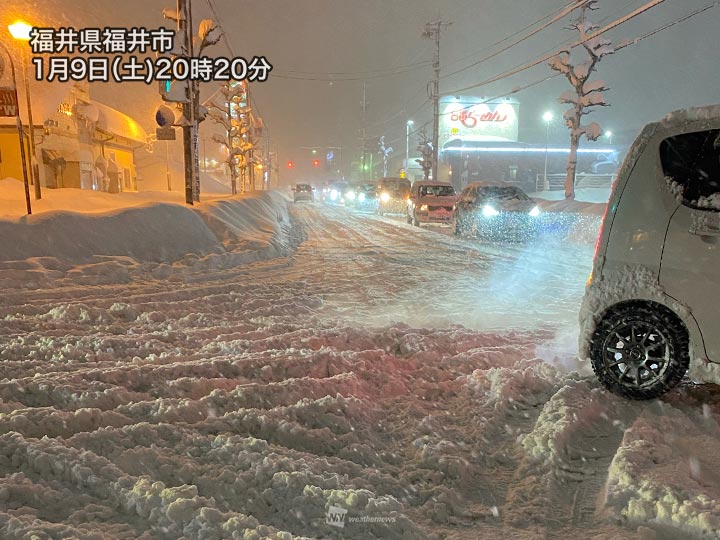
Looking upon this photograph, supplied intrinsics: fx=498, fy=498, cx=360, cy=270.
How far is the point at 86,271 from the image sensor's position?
8148 millimetres

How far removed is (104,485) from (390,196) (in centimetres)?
2723

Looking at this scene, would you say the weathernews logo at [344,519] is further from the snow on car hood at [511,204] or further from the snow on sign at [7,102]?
the snow on car hood at [511,204]

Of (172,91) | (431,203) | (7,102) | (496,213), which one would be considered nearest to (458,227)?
(496,213)

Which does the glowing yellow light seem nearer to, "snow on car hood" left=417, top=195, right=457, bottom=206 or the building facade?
Result: the building facade

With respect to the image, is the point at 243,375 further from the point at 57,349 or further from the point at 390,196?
the point at 390,196

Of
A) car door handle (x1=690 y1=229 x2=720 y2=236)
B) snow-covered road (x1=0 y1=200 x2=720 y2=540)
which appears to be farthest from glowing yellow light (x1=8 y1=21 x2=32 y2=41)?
car door handle (x1=690 y1=229 x2=720 y2=236)

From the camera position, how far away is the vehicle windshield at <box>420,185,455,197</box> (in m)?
22.2

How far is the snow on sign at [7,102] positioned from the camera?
10.2m

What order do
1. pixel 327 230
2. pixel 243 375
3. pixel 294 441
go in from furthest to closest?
pixel 327 230 < pixel 243 375 < pixel 294 441

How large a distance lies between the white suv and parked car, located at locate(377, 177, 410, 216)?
24515 millimetres

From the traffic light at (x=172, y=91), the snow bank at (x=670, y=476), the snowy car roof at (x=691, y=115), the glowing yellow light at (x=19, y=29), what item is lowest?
the snow bank at (x=670, y=476)

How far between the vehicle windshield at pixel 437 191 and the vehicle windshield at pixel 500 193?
4.97 meters

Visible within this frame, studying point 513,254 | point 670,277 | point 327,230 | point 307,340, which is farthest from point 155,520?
point 327,230

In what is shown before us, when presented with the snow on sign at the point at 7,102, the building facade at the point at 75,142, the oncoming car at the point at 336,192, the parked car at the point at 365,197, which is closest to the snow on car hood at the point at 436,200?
the parked car at the point at 365,197
